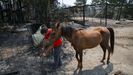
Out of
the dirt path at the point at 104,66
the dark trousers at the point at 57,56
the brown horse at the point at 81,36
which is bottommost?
the dirt path at the point at 104,66

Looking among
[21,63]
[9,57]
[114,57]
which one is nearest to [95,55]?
[114,57]

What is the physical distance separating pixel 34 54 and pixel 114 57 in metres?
3.01

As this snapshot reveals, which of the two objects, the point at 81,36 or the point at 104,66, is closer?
the point at 81,36

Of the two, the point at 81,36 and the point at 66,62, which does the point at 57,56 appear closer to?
the point at 66,62

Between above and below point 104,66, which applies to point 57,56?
above

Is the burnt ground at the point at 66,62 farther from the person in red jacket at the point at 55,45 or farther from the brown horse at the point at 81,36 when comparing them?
the brown horse at the point at 81,36

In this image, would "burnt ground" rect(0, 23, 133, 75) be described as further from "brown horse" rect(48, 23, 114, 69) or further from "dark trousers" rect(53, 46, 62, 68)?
"brown horse" rect(48, 23, 114, 69)

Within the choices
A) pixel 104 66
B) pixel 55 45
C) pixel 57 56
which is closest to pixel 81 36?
pixel 55 45

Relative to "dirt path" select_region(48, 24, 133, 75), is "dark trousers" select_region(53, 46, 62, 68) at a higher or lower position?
higher

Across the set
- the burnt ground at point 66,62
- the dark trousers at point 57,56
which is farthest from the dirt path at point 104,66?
the dark trousers at point 57,56

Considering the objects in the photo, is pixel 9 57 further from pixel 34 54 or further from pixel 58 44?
pixel 58 44

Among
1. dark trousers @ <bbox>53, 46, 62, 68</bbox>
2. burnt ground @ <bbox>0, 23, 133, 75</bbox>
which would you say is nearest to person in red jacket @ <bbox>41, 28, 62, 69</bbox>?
dark trousers @ <bbox>53, 46, 62, 68</bbox>

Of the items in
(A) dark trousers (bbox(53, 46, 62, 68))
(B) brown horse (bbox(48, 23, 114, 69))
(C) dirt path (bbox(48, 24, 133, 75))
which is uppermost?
(B) brown horse (bbox(48, 23, 114, 69))

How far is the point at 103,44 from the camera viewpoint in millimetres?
6984
